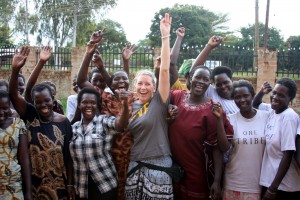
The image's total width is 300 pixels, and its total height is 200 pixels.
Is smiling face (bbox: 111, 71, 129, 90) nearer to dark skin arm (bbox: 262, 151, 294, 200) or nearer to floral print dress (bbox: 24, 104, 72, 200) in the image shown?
floral print dress (bbox: 24, 104, 72, 200)

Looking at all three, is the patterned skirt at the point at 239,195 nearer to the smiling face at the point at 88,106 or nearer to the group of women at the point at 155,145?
the group of women at the point at 155,145

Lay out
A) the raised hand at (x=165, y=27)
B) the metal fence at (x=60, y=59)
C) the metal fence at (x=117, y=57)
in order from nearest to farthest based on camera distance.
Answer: the raised hand at (x=165, y=27) < the metal fence at (x=117, y=57) < the metal fence at (x=60, y=59)

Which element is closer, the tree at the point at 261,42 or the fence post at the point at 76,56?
the fence post at the point at 76,56

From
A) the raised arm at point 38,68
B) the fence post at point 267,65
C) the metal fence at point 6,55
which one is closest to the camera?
the raised arm at point 38,68

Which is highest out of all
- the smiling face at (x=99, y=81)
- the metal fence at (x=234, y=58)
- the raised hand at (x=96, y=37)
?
the metal fence at (x=234, y=58)

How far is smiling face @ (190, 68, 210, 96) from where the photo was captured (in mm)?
3186

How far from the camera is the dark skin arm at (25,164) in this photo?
2.96 metres

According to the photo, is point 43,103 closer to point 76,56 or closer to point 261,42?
point 76,56

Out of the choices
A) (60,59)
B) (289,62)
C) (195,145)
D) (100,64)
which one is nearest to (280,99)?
(195,145)

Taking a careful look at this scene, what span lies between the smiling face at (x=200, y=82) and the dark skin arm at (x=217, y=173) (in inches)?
20.1

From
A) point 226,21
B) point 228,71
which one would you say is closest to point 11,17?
point 226,21

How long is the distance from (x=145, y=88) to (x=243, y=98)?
0.87 metres

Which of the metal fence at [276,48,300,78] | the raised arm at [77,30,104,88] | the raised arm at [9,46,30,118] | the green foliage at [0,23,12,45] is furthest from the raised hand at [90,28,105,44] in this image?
the green foliage at [0,23,12,45]

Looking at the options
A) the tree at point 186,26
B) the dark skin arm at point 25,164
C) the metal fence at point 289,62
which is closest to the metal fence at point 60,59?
the metal fence at point 289,62
